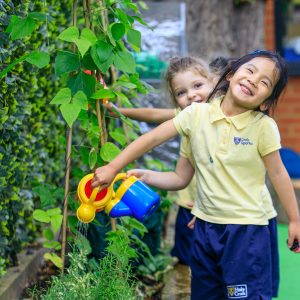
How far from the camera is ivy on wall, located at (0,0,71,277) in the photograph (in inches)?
151

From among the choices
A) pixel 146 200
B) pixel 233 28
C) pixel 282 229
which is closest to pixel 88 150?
pixel 146 200

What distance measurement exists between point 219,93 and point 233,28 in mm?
3927

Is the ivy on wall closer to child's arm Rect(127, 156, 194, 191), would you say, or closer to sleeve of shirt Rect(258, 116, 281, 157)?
child's arm Rect(127, 156, 194, 191)

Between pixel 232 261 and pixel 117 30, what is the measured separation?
1.16 metres

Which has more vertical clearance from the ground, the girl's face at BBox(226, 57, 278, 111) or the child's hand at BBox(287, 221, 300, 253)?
the girl's face at BBox(226, 57, 278, 111)

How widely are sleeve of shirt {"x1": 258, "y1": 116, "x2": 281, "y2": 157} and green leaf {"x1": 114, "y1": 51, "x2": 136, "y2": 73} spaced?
2.11ft

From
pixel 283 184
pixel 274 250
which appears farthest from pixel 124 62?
pixel 274 250

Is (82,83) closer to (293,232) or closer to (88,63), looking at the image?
(88,63)

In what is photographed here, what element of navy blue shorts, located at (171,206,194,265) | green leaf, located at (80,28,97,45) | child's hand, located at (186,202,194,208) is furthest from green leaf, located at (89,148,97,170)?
navy blue shorts, located at (171,206,194,265)

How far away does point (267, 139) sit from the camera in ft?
11.7

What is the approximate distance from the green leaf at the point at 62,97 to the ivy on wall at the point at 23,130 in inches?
12.5

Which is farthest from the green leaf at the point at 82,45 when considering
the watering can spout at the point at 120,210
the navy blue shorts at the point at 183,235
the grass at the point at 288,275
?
the grass at the point at 288,275

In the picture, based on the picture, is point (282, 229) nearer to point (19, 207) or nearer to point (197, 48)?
point (197, 48)

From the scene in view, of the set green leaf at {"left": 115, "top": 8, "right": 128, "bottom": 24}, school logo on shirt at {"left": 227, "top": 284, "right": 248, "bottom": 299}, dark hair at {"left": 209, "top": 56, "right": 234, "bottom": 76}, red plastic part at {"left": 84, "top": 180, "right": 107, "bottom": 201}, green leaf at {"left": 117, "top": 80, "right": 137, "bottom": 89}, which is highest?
green leaf at {"left": 115, "top": 8, "right": 128, "bottom": 24}
